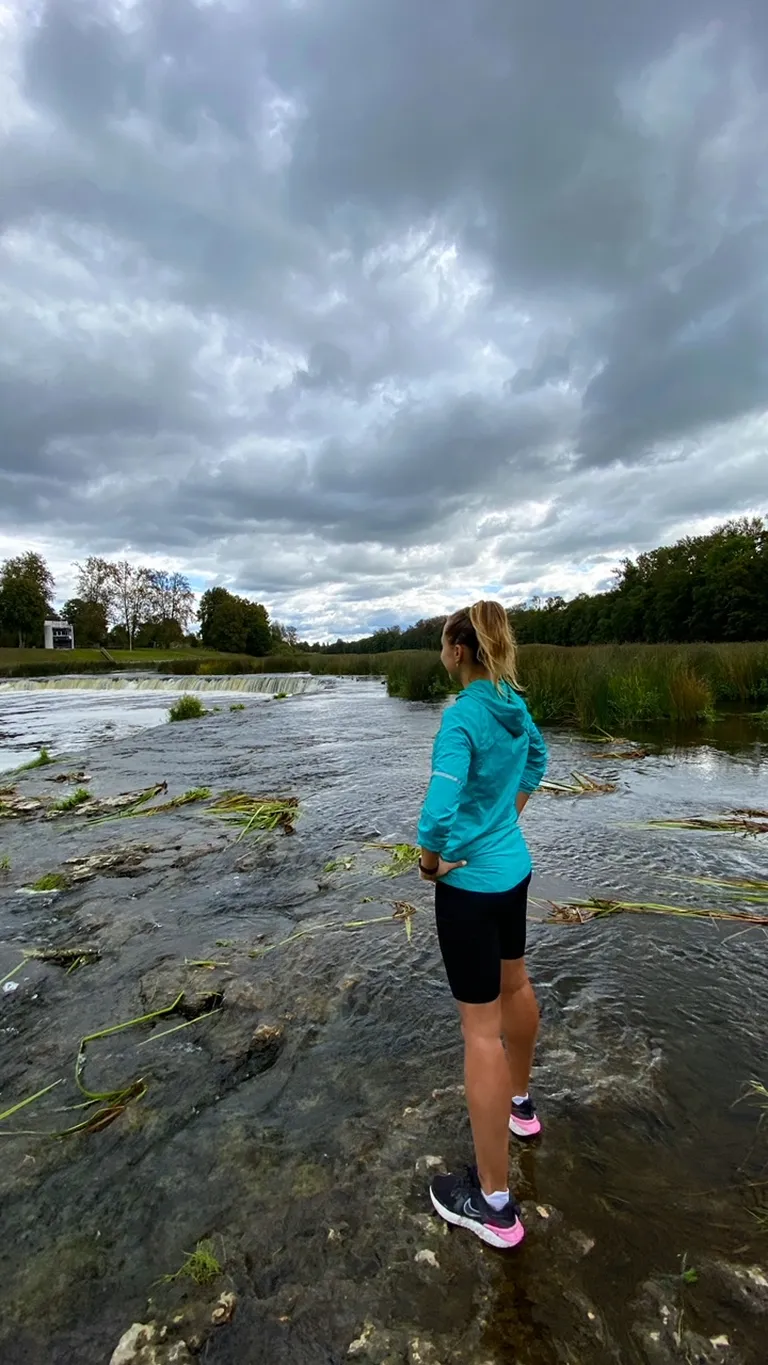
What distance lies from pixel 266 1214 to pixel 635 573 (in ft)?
316

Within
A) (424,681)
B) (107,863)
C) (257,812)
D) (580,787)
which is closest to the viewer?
(107,863)

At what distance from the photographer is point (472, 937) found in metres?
2.30

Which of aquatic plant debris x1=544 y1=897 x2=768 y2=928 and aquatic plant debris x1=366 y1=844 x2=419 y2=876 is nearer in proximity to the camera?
aquatic plant debris x1=544 y1=897 x2=768 y2=928

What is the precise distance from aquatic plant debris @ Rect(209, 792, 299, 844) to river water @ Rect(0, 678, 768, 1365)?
1576mm

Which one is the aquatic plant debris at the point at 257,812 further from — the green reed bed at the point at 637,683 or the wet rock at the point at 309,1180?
the green reed bed at the point at 637,683

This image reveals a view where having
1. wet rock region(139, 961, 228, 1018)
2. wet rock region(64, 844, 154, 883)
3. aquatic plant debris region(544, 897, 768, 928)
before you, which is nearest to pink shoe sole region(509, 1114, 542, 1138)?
wet rock region(139, 961, 228, 1018)

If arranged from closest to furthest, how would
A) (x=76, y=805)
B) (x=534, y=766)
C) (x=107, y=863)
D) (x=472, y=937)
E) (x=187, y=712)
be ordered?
(x=472, y=937), (x=534, y=766), (x=107, y=863), (x=76, y=805), (x=187, y=712)

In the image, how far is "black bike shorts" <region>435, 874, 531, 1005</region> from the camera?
7.48 ft

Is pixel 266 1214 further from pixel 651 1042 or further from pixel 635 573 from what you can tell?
pixel 635 573

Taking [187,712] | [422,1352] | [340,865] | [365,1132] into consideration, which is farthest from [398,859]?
[187,712]

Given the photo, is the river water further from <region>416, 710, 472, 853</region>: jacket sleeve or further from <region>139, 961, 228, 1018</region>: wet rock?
<region>416, 710, 472, 853</region>: jacket sleeve

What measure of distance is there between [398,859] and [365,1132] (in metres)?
3.59

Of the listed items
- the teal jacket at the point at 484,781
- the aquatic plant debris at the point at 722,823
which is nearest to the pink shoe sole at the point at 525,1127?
the teal jacket at the point at 484,781

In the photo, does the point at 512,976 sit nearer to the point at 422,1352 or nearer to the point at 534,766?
the point at 534,766
